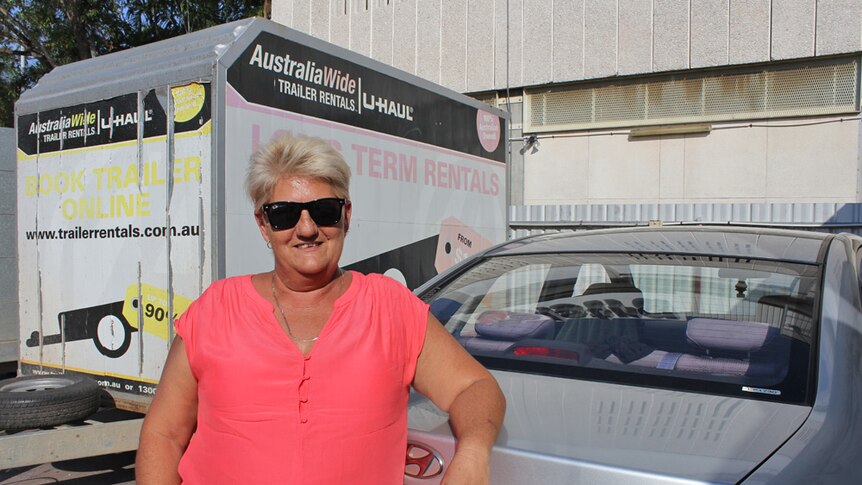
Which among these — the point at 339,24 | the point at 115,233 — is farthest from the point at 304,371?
the point at 339,24

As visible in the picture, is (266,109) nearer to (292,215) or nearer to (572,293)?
(572,293)

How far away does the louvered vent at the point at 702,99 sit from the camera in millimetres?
8211

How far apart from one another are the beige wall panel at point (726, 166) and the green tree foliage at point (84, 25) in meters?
11.4

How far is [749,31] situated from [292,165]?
27.6 ft

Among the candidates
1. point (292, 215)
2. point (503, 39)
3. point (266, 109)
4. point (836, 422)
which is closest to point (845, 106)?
point (503, 39)

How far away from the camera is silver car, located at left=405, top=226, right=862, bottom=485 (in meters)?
1.57

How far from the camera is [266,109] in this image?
397cm

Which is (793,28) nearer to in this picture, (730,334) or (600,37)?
(600,37)

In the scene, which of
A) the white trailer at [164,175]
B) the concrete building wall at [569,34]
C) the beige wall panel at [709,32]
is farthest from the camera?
the beige wall panel at [709,32]

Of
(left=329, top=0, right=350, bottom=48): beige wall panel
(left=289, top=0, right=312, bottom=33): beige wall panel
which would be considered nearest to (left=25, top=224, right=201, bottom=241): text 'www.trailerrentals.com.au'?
(left=329, top=0, right=350, bottom=48): beige wall panel

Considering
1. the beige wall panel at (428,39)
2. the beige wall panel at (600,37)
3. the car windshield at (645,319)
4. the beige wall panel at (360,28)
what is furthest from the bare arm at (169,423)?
the beige wall panel at (360,28)

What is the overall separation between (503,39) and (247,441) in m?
9.35

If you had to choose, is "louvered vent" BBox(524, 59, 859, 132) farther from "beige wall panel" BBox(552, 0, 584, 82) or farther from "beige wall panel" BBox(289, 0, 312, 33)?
"beige wall panel" BBox(289, 0, 312, 33)

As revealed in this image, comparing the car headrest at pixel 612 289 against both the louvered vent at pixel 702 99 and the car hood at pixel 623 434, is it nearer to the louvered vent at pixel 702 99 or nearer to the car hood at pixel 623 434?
the car hood at pixel 623 434
